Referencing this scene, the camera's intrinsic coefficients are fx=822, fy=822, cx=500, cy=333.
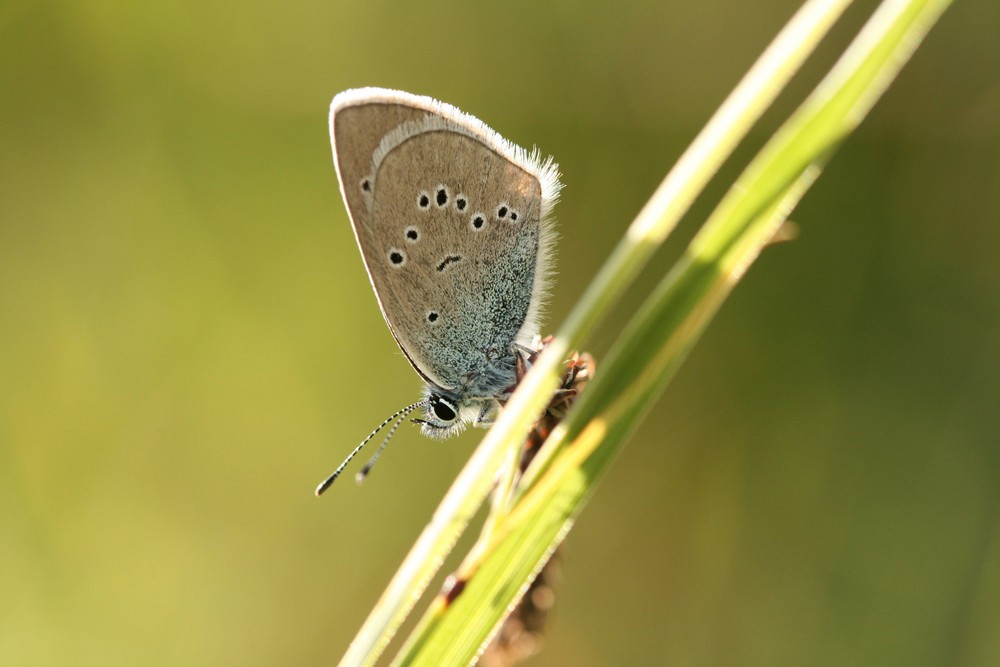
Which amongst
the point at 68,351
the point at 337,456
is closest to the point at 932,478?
the point at 337,456

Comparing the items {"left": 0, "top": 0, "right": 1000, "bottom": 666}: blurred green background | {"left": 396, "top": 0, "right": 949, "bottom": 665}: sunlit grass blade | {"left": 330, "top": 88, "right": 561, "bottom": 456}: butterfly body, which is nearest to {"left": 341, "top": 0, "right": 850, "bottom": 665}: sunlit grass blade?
{"left": 396, "top": 0, "right": 949, "bottom": 665}: sunlit grass blade

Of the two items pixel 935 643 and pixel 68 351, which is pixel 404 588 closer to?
pixel 935 643

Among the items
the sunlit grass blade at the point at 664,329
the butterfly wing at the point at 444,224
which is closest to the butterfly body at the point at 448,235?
the butterfly wing at the point at 444,224

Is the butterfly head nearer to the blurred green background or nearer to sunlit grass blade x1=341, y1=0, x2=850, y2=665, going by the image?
the blurred green background

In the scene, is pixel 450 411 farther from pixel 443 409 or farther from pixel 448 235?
pixel 448 235

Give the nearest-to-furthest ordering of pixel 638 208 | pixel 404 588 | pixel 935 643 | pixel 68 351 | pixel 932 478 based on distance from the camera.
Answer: pixel 404 588
pixel 935 643
pixel 932 478
pixel 68 351
pixel 638 208

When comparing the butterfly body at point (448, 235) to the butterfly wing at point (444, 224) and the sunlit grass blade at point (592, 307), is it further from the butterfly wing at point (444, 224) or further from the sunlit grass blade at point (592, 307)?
the sunlit grass blade at point (592, 307)
